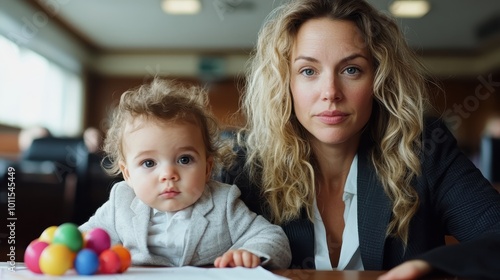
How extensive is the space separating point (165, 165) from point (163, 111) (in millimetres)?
111

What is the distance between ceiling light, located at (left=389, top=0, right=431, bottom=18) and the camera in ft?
20.8

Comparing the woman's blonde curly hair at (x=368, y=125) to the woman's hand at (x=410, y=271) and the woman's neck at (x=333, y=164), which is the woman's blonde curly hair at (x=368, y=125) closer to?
the woman's neck at (x=333, y=164)

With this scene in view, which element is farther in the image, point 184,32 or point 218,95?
point 218,95

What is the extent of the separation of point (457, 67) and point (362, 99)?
25.9ft

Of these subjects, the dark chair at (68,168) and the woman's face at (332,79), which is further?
the dark chair at (68,168)

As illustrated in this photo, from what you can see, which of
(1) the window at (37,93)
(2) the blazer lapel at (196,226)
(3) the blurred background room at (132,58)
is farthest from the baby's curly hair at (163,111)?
(1) the window at (37,93)

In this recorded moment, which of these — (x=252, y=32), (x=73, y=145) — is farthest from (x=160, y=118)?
(x=252, y=32)

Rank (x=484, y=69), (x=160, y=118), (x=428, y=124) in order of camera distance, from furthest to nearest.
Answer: (x=484, y=69) → (x=428, y=124) → (x=160, y=118)

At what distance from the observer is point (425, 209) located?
1194 millimetres

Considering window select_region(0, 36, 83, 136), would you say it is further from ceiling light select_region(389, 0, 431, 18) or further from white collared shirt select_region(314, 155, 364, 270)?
white collared shirt select_region(314, 155, 364, 270)

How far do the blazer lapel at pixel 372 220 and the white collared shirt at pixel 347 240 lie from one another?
0.04 metres

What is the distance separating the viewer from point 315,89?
1.14m

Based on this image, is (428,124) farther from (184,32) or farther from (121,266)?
(184,32)

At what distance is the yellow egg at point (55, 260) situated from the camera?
732mm
